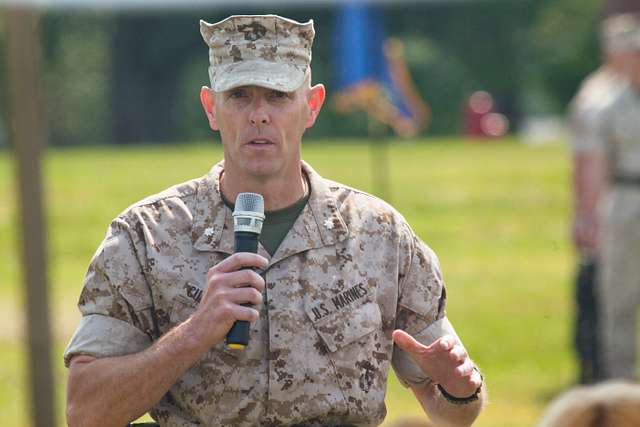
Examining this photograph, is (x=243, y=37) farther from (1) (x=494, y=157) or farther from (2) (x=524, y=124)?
(2) (x=524, y=124)

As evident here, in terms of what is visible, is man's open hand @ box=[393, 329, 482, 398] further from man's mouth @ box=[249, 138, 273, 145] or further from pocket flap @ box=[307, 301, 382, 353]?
man's mouth @ box=[249, 138, 273, 145]

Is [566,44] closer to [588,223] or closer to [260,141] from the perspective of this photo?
[588,223]

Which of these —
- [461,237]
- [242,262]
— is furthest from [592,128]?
[461,237]

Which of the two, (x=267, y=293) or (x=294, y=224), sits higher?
(x=294, y=224)

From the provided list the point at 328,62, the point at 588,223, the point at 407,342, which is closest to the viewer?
the point at 407,342

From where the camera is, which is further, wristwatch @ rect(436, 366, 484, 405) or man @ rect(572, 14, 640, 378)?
man @ rect(572, 14, 640, 378)

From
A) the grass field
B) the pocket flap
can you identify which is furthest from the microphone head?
the grass field

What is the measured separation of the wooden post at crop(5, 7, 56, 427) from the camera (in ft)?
30.0

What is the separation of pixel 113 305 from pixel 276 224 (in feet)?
1.50

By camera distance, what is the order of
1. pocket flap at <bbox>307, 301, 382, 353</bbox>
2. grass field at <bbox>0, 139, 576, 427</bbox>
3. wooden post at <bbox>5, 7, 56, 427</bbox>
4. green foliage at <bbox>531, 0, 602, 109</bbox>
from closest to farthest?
pocket flap at <bbox>307, 301, 382, 353</bbox>
wooden post at <bbox>5, 7, 56, 427</bbox>
grass field at <bbox>0, 139, 576, 427</bbox>
green foliage at <bbox>531, 0, 602, 109</bbox>

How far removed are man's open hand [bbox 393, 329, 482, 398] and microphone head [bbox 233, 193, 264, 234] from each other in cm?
43

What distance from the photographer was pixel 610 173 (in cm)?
945

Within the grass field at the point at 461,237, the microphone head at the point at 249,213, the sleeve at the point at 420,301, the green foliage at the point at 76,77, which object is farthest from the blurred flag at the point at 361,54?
the green foliage at the point at 76,77

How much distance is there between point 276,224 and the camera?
3705 millimetres
